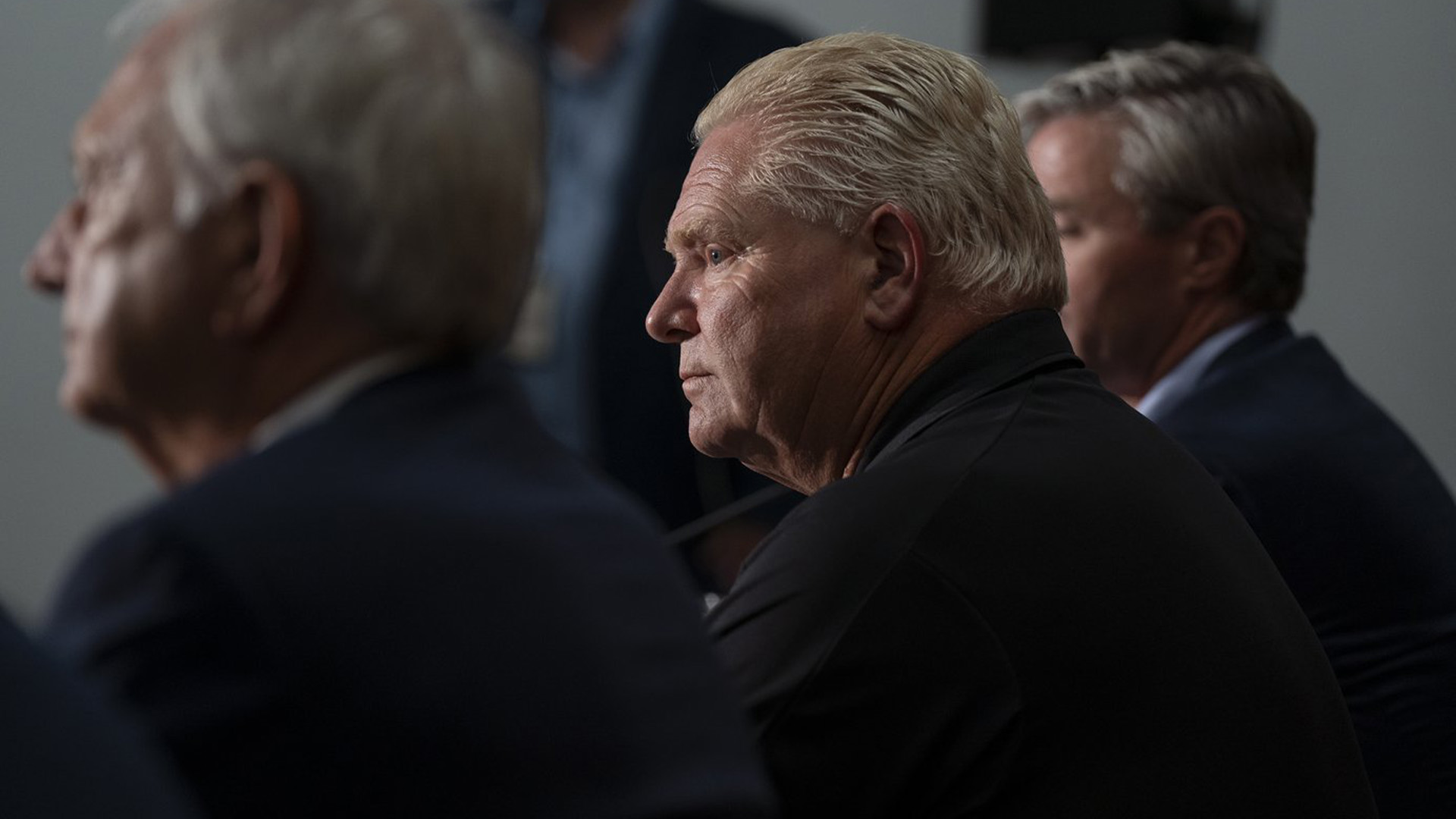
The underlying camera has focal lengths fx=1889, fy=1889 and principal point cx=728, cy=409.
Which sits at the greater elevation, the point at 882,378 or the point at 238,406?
the point at 238,406

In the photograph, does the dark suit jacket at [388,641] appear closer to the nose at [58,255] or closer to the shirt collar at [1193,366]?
the nose at [58,255]

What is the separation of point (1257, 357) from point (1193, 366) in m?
0.14

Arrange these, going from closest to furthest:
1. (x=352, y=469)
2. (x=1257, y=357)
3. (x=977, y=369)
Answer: (x=352, y=469) → (x=977, y=369) → (x=1257, y=357)

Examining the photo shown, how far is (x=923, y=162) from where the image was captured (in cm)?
149

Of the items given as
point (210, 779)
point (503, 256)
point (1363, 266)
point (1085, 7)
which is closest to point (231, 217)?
point (503, 256)

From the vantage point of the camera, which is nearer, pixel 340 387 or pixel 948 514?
pixel 340 387

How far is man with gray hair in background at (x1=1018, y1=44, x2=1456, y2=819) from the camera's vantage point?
1838 millimetres

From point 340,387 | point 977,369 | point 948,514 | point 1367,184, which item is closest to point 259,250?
point 340,387

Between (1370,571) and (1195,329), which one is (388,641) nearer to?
(1370,571)

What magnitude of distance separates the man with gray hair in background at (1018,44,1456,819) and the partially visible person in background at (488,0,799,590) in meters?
0.91

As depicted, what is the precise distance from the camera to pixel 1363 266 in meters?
4.69

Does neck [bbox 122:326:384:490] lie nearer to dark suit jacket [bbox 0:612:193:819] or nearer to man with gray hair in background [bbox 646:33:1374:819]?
dark suit jacket [bbox 0:612:193:819]

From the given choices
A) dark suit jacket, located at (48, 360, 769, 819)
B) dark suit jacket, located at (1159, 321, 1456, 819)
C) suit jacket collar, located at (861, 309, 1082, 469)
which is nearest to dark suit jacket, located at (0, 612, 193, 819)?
dark suit jacket, located at (48, 360, 769, 819)

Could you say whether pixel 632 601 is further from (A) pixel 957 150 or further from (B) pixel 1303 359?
(B) pixel 1303 359
